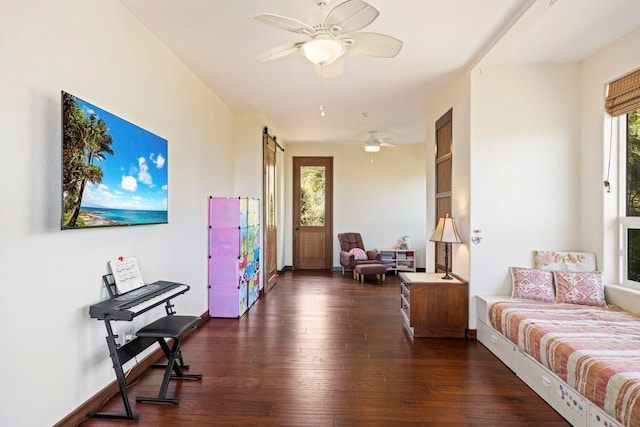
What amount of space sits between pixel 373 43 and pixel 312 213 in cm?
609

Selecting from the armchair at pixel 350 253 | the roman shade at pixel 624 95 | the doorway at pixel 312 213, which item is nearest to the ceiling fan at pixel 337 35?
the roman shade at pixel 624 95

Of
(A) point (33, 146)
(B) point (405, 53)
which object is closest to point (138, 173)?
(A) point (33, 146)

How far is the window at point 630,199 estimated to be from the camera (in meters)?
3.23

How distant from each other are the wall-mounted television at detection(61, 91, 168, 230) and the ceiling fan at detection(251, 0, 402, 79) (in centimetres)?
116

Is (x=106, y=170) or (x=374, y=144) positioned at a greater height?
(x=374, y=144)

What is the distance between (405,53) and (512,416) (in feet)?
10.2

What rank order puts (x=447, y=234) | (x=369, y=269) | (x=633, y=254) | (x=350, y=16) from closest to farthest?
(x=350, y=16) < (x=633, y=254) < (x=447, y=234) < (x=369, y=269)

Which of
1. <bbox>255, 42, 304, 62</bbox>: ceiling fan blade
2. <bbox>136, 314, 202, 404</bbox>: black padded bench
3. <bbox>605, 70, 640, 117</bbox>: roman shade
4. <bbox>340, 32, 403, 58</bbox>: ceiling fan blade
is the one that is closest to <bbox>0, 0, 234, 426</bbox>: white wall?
<bbox>136, 314, 202, 404</bbox>: black padded bench

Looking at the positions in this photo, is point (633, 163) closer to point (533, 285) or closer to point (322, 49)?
point (533, 285)

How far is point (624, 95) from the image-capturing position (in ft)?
10.4

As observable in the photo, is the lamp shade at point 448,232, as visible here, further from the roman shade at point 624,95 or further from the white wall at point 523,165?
the roman shade at point 624,95

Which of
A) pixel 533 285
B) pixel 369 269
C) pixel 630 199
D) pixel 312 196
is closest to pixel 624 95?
pixel 630 199

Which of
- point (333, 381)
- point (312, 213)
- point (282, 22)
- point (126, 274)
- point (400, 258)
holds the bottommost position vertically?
point (333, 381)

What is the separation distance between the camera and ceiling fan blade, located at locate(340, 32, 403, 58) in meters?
2.47
